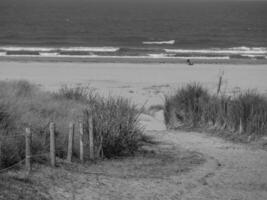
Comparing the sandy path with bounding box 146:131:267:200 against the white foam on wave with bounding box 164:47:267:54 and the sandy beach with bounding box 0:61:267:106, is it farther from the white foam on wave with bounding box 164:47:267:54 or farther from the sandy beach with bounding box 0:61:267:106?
the white foam on wave with bounding box 164:47:267:54

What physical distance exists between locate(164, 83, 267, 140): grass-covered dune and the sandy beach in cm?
525

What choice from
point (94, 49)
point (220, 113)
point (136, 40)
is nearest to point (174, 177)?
point (220, 113)

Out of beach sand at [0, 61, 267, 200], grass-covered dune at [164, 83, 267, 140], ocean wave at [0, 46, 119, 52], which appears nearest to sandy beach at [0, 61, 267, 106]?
grass-covered dune at [164, 83, 267, 140]

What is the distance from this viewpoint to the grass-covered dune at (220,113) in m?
11.5

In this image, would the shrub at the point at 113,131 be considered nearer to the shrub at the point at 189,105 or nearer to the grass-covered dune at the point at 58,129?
the grass-covered dune at the point at 58,129

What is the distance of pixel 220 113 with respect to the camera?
11930mm

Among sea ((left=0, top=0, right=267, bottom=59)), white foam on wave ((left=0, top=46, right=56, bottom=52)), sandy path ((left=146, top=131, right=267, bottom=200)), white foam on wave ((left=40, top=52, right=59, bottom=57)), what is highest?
sea ((left=0, top=0, right=267, bottom=59))

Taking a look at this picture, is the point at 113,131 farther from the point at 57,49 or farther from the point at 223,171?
the point at 57,49

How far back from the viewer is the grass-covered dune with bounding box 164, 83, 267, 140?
11.5m

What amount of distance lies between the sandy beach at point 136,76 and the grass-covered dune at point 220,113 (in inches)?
207

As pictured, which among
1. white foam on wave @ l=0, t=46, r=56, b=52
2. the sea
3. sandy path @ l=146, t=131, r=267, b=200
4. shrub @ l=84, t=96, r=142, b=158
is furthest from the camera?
white foam on wave @ l=0, t=46, r=56, b=52

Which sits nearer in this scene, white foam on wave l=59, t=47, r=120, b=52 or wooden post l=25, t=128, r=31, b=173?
wooden post l=25, t=128, r=31, b=173

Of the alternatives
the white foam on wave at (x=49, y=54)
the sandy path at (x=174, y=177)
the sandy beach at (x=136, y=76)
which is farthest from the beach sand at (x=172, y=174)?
the white foam on wave at (x=49, y=54)

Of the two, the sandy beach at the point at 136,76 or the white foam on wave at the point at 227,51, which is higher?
the white foam on wave at the point at 227,51
